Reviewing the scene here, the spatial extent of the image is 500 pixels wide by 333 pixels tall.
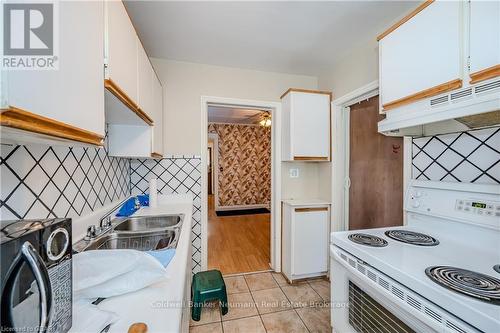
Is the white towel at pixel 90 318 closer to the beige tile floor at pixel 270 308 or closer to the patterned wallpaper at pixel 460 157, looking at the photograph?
the beige tile floor at pixel 270 308

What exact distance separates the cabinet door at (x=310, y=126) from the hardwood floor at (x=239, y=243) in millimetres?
1529

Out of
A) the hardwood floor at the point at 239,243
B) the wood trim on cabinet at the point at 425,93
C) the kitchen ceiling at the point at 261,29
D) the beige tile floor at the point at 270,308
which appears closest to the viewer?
the wood trim on cabinet at the point at 425,93

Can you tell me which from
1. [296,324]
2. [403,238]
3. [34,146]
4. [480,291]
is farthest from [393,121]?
[34,146]

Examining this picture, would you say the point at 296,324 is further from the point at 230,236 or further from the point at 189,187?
the point at 230,236

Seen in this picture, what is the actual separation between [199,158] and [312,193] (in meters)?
1.44

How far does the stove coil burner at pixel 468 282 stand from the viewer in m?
0.71

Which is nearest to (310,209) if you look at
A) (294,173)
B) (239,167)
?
(294,173)

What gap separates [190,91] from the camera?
232 centimetres

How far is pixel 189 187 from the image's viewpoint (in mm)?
2328

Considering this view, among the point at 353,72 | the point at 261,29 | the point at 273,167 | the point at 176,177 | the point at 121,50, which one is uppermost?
the point at 261,29

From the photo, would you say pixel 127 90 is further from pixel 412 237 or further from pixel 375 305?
pixel 412 237

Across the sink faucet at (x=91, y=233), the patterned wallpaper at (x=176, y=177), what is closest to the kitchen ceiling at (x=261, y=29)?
the patterned wallpaper at (x=176, y=177)

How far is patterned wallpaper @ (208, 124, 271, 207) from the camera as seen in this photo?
19.6ft

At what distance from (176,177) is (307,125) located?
1518 mm
